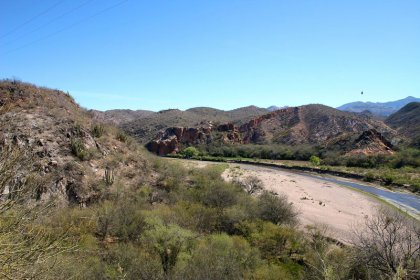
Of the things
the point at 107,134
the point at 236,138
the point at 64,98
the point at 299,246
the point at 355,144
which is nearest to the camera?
the point at 299,246

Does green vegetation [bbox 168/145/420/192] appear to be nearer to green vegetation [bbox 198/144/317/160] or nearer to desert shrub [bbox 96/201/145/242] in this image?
green vegetation [bbox 198/144/317/160]

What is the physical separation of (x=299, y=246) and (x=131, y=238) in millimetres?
9006

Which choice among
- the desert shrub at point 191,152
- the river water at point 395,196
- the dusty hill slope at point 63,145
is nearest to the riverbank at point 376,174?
the river water at point 395,196

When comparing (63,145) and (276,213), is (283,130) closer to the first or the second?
(276,213)

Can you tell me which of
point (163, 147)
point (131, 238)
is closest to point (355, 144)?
point (163, 147)

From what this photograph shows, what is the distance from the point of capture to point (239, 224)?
746 inches

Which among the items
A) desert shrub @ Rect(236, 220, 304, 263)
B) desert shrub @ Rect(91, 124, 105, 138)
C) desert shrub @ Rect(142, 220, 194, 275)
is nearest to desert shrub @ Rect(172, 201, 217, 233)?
desert shrub @ Rect(236, 220, 304, 263)

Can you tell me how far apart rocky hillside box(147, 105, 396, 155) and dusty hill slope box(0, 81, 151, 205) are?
60.8 meters

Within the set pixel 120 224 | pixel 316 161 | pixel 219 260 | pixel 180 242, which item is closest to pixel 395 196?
pixel 316 161

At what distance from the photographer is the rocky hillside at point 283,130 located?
88.9m

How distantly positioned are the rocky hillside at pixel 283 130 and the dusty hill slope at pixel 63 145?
2393 inches

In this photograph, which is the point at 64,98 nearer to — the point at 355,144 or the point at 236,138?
the point at 355,144

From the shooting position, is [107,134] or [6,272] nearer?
[6,272]

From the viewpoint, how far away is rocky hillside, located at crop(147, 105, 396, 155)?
292 feet
